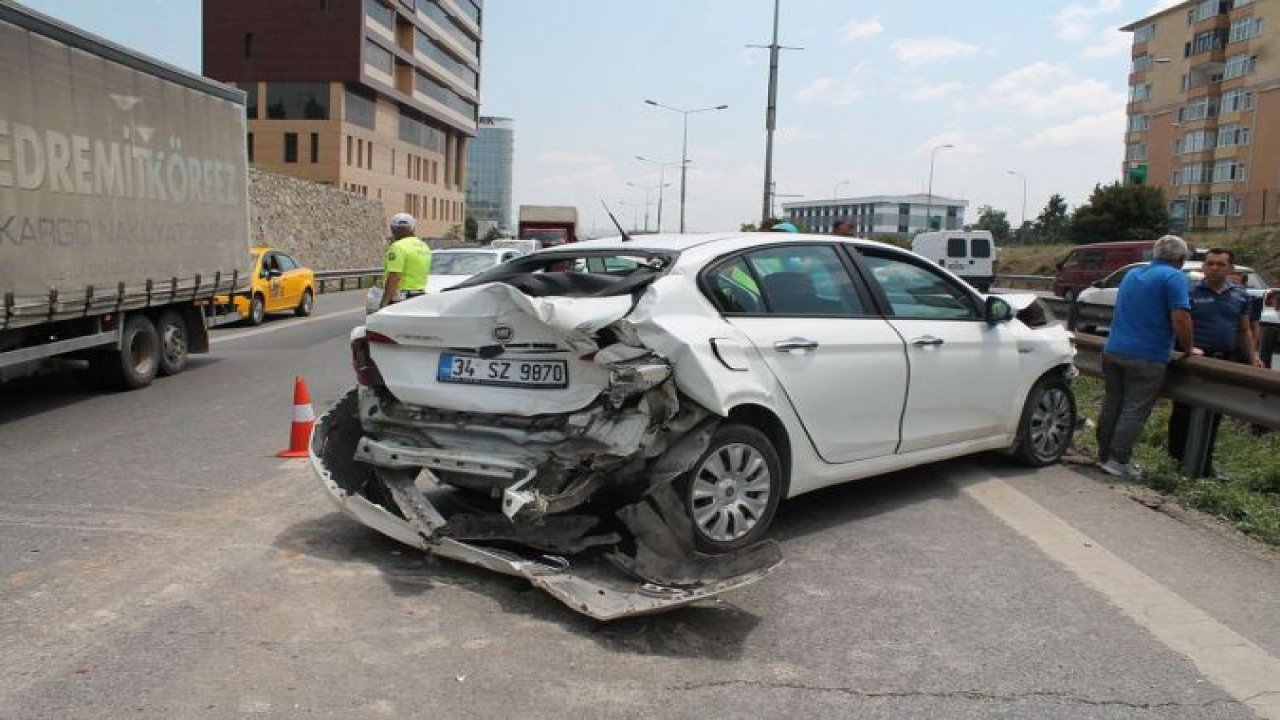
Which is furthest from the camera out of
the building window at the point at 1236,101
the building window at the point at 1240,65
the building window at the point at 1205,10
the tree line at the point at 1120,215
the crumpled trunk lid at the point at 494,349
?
the building window at the point at 1205,10

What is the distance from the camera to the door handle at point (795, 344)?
5.08m

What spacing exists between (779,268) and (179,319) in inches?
348

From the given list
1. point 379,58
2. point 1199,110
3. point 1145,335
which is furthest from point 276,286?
point 1199,110

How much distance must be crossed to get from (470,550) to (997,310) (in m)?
3.83

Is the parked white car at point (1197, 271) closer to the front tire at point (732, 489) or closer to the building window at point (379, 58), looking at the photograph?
the front tire at point (732, 489)

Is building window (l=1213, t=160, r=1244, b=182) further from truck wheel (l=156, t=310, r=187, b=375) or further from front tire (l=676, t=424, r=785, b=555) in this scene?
front tire (l=676, t=424, r=785, b=555)

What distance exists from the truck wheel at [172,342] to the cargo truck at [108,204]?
0.02 meters

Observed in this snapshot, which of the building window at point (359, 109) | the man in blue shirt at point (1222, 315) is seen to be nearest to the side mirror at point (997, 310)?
the man in blue shirt at point (1222, 315)

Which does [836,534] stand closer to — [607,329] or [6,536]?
[607,329]

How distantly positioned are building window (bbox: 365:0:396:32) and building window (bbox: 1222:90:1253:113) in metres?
61.4

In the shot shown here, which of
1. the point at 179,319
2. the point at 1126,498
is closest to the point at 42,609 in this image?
the point at 1126,498

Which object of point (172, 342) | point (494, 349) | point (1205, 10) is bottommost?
point (172, 342)

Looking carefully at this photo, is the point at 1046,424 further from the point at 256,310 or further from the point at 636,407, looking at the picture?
the point at 256,310

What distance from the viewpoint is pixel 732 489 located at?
479 centimetres
